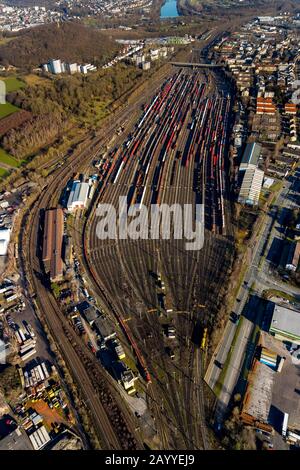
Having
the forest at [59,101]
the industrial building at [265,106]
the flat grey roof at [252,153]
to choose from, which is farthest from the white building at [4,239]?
the industrial building at [265,106]

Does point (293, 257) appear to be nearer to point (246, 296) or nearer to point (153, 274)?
point (246, 296)

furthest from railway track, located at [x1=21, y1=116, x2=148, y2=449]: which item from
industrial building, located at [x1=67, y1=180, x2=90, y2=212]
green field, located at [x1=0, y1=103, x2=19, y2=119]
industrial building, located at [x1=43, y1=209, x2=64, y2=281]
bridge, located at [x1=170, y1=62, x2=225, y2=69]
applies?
bridge, located at [x1=170, y1=62, x2=225, y2=69]

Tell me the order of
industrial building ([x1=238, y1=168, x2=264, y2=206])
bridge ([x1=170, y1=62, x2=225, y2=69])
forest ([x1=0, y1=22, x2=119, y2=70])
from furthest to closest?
forest ([x1=0, y1=22, x2=119, y2=70]), bridge ([x1=170, y1=62, x2=225, y2=69]), industrial building ([x1=238, y1=168, x2=264, y2=206])

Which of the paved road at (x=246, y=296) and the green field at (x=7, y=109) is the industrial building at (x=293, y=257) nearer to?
the paved road at (x=246, y=296)

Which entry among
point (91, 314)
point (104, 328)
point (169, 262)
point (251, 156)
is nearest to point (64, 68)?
point (251, 156)

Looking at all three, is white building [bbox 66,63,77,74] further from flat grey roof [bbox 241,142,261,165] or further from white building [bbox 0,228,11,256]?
white building [bbox 0,228,11,256]
